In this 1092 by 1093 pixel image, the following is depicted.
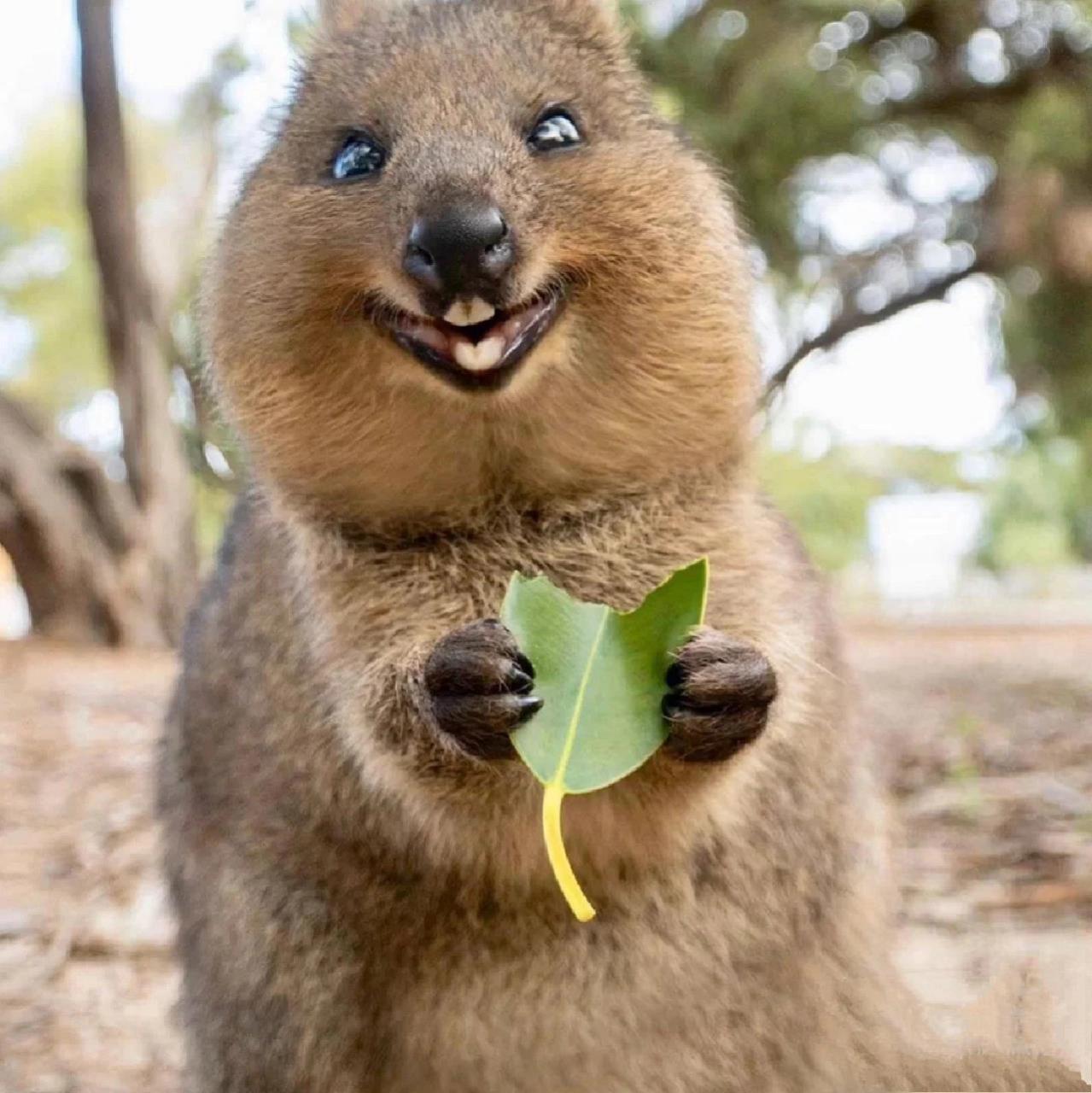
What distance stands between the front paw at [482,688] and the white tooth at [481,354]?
390 mm

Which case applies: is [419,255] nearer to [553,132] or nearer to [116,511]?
[553,132]

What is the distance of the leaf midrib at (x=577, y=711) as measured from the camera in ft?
6.28

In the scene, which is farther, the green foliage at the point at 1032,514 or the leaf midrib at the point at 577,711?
the green foliage at the point at 1032,514

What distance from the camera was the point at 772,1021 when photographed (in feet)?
8.19

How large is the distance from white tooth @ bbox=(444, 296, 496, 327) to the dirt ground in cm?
141

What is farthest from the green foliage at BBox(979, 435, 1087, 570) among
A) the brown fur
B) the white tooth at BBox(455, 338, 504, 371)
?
the white tooth at BBox(455, 338, 504, 371)

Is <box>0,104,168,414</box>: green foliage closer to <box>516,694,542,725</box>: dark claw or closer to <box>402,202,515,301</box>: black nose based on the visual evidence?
<box>402,202,515,301</box>: black nose

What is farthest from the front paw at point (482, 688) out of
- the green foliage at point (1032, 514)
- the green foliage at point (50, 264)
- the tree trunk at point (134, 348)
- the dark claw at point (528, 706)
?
the green foliage at point (50, 264)

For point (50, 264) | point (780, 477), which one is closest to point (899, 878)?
point (780, 477)

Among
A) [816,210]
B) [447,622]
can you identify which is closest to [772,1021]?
[447,622]

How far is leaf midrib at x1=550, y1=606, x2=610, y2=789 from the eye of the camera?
1914 millimetres

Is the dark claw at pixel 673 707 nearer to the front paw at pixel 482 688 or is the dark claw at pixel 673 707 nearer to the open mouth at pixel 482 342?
the front paw at pixel 482 688

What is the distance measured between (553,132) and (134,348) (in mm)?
7853

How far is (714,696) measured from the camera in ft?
6.71
